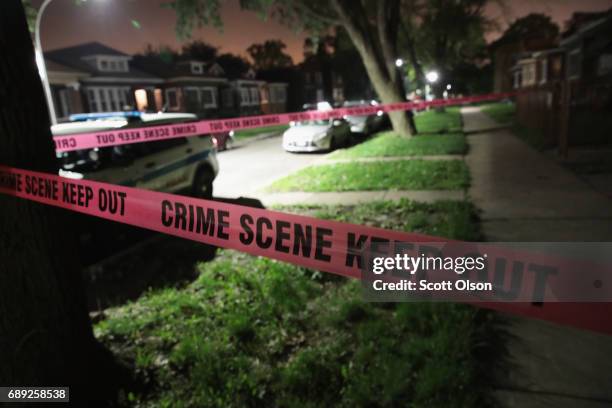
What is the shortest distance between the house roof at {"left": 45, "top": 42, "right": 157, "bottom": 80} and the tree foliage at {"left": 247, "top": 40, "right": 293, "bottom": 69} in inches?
1946

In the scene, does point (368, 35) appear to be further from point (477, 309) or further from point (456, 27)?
point (456, 27)

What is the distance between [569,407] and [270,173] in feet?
32.3

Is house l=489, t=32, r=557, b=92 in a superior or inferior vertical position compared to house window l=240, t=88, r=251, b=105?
superior

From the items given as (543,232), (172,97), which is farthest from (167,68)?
(543,232)

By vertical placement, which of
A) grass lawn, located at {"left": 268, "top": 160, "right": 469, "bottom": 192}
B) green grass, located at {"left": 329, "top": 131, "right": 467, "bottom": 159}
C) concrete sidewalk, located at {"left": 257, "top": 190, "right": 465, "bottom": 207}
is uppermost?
green grass, located at {"left": 329, "top": 131, "right": 467, "bottom": 159}

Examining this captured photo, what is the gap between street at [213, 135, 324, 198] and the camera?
9.51m

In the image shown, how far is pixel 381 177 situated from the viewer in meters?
9.04

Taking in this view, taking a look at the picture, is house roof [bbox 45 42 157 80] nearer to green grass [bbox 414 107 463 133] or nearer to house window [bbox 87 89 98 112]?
house window [bbox 87 89 98 112]

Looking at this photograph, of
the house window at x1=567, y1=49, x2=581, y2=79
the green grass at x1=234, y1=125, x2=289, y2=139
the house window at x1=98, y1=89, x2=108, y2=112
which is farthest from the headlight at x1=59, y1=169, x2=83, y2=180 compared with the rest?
the house window at x1=98, y1=89, x2=108, y2=112

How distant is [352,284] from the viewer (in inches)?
167

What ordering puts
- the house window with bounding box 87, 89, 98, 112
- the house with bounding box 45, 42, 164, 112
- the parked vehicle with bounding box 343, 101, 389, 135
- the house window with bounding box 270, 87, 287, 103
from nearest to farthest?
the parked vehicle with bounding box 343, 101, 389, 135, the house with bounding box 45, 42, 164, 112, the house window with bounding box 87, 89, 98, 112, the house window with bounding box 270, 87, 287, 103

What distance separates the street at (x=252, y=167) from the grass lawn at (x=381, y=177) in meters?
0.77

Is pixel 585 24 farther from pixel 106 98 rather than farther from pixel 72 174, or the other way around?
pixel 106 98

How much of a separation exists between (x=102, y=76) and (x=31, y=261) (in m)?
36.2
